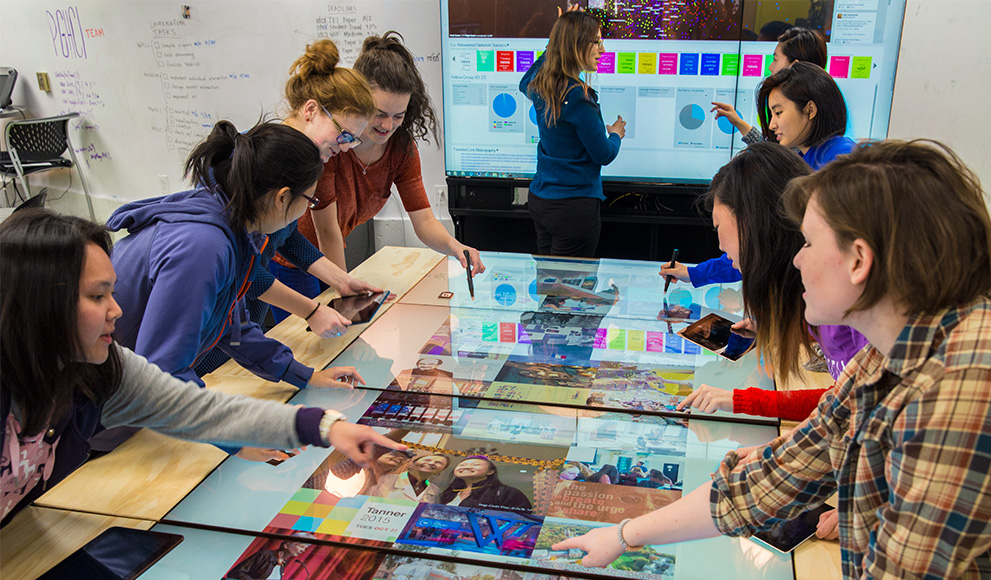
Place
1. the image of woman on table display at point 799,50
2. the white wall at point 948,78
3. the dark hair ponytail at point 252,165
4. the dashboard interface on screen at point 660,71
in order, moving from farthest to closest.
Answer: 1. the dashboard interface on screen at point 660,71
2. the white wall at point 948,78
3. the image of woman on table display at point 799,50
4. the dark hair ponytail at point 252,165

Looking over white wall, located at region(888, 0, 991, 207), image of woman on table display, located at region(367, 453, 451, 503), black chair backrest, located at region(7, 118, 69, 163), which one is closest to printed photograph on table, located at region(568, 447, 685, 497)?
image of woman on table display, located at region(367, 453, 451, 503)

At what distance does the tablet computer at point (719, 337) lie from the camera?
192 cm

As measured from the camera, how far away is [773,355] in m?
1.47

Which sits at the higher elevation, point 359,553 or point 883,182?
point 883,182

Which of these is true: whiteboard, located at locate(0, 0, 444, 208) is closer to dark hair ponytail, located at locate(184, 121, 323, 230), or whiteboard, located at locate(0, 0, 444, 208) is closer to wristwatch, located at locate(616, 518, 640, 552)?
dark hair ponytail, located at locate(184, 121, 323, 230)

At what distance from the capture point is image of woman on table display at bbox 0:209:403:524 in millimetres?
1027

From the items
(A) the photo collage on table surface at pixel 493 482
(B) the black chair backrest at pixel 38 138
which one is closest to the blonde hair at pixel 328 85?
(A) the photo collage on table surface at pixel 493 482

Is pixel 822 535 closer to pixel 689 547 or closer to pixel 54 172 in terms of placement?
pixel 689 547

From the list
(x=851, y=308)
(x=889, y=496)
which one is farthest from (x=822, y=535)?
(x=851, y=308)

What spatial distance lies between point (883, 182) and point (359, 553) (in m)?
0.94

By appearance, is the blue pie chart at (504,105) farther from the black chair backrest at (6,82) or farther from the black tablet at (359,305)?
the black chair backrest at (6,82)

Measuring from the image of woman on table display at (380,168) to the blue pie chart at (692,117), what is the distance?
6.42 feet

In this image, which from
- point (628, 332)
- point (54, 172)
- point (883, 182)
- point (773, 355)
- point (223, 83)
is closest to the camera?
point (883, 182)

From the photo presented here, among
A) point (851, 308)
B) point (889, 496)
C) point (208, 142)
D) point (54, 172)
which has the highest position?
point (208, 142)
